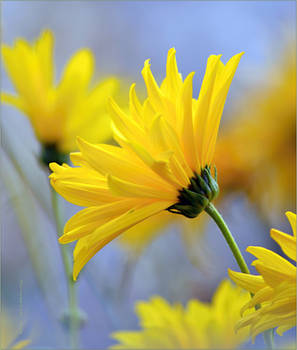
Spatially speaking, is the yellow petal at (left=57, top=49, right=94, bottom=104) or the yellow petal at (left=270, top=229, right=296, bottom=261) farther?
the yellow petal at (left=57, top=49, right=94, bottom=104)

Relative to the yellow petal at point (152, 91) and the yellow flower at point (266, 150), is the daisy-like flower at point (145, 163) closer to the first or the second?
the yellow petal at point (152, 91)

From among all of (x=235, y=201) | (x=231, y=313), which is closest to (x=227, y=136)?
(x=235, y=201)

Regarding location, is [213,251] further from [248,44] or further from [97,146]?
[97,146]

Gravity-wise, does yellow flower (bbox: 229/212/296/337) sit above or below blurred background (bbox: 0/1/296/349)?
below

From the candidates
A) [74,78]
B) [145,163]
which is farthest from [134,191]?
[74,78]

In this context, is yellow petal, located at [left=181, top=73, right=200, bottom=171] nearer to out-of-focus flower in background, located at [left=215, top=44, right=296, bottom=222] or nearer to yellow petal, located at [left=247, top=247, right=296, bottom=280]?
yellow petal, located at [left=247, top=247, right=296, bottom=280]

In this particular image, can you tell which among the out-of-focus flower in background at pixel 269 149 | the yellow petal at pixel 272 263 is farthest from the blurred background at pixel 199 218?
the yellow petal at pixel 272 263

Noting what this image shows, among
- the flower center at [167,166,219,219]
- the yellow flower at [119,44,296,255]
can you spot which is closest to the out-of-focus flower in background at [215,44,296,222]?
the yellow flower at [119,44,296,255]
